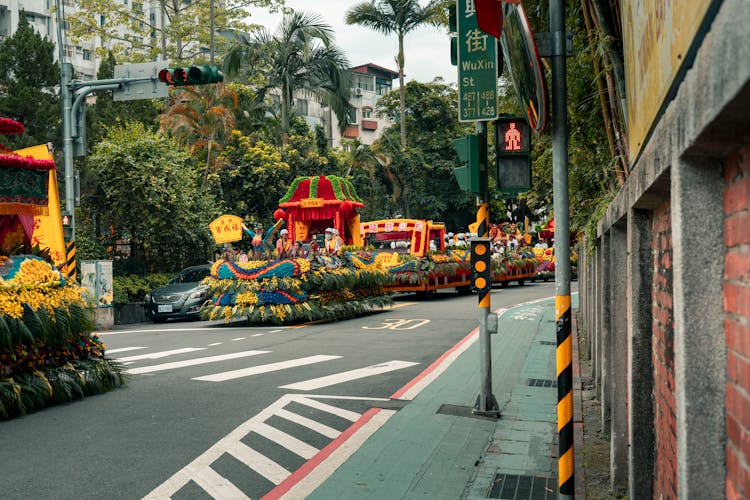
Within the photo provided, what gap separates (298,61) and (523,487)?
3171cm

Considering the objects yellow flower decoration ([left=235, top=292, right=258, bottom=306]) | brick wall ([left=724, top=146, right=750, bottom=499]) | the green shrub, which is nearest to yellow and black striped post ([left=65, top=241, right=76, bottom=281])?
yellow flower decoration ([left=235, top=292, right=258, bottom=306])

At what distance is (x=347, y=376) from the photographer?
11.3 meters

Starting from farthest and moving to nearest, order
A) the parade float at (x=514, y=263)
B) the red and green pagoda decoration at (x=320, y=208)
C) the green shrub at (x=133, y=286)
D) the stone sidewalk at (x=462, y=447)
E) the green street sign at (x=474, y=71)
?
1. the parade float at (x=514, y=263)
2. the red and green pagoda decoration at (x=320, y=208)
3. the green shrub at (x=133, y=286)
4. the green street sign at (x=474, y=71)
5. the stone sidewalk at (x=462, y=447)

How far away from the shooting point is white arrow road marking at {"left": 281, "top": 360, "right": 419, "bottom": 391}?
10.4 metres

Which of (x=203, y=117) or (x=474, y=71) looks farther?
(x=203, y=117)

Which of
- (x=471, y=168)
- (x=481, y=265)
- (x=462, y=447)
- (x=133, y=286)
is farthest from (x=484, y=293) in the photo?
(x=133, y=286)

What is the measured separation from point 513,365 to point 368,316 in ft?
29.2

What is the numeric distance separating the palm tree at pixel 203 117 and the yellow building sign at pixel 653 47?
2795 centimetres

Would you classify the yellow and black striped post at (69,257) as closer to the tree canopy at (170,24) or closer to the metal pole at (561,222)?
the metal pole at (561,222)

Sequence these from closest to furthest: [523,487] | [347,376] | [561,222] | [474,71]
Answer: [561,222], [523,487], [474,71], [347,376]

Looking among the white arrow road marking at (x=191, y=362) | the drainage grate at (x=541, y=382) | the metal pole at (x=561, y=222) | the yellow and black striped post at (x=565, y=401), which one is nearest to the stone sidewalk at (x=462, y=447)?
the drainage grate at (x=541, y=382)

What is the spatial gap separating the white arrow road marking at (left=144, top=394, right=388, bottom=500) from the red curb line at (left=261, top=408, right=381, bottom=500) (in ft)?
0.26

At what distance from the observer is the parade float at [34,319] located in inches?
338

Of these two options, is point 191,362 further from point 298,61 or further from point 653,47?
point 298,61
